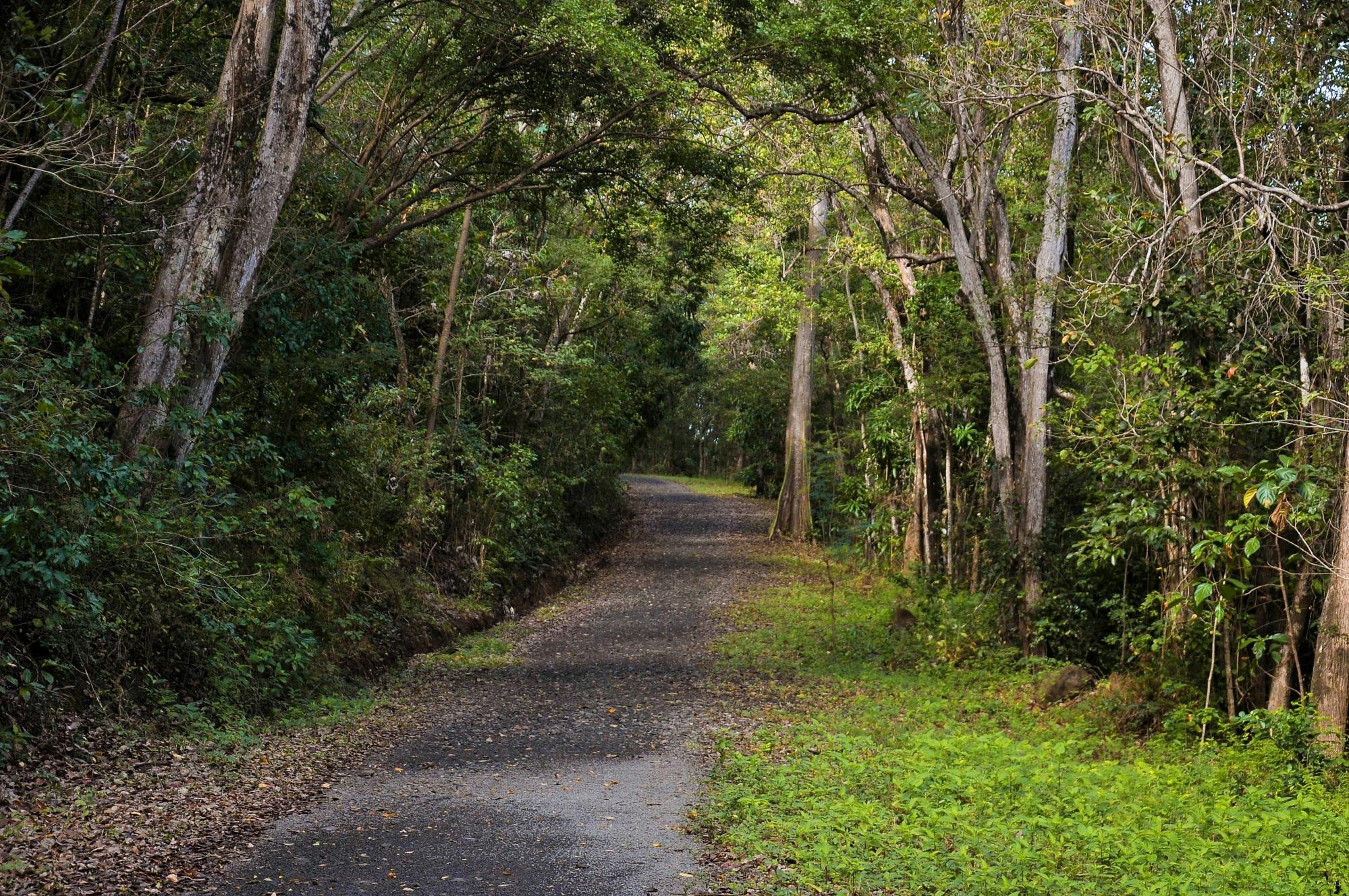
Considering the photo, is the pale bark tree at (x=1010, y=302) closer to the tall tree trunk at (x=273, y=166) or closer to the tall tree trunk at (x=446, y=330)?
the tall tree trunk at (x=273, y=166)

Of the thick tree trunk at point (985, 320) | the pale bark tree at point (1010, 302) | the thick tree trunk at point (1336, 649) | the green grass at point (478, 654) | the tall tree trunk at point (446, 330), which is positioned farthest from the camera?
the tall tree trunk at point (446, 330)

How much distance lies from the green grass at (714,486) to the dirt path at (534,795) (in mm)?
27827

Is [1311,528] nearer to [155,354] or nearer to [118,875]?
[118,875]

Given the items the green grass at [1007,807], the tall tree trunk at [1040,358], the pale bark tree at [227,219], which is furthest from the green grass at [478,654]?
the tall tree trunk at [1040,358]

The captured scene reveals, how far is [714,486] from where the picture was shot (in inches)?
1949

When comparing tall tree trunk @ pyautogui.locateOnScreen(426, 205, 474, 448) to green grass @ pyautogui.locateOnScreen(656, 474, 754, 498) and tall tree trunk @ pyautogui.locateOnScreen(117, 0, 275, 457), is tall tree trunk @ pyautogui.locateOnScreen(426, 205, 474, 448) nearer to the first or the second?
tall tree trunk @ pyautogui.locateOnScreen(117, 0, 275, 457)

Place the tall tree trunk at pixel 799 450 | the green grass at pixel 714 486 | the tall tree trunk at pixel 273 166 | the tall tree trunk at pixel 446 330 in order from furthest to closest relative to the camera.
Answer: the green grass at pixel 714 486, the tall tree trunk at pixel 799 450, the tall tree trunk at pixel 446 330, the tall tree trunk at pixel 273 166

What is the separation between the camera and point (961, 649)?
13461mm

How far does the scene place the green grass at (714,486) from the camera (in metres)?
44.1

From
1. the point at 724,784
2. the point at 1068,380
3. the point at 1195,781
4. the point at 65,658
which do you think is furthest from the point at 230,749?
the point at 1068,380

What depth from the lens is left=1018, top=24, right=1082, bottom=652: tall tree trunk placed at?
12.0 m

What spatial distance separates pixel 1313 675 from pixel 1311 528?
1148 millimetres

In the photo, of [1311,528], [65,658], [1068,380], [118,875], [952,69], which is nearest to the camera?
[118,875]

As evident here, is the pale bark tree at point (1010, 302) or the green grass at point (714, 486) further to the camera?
the green grass at point (714, 486)
